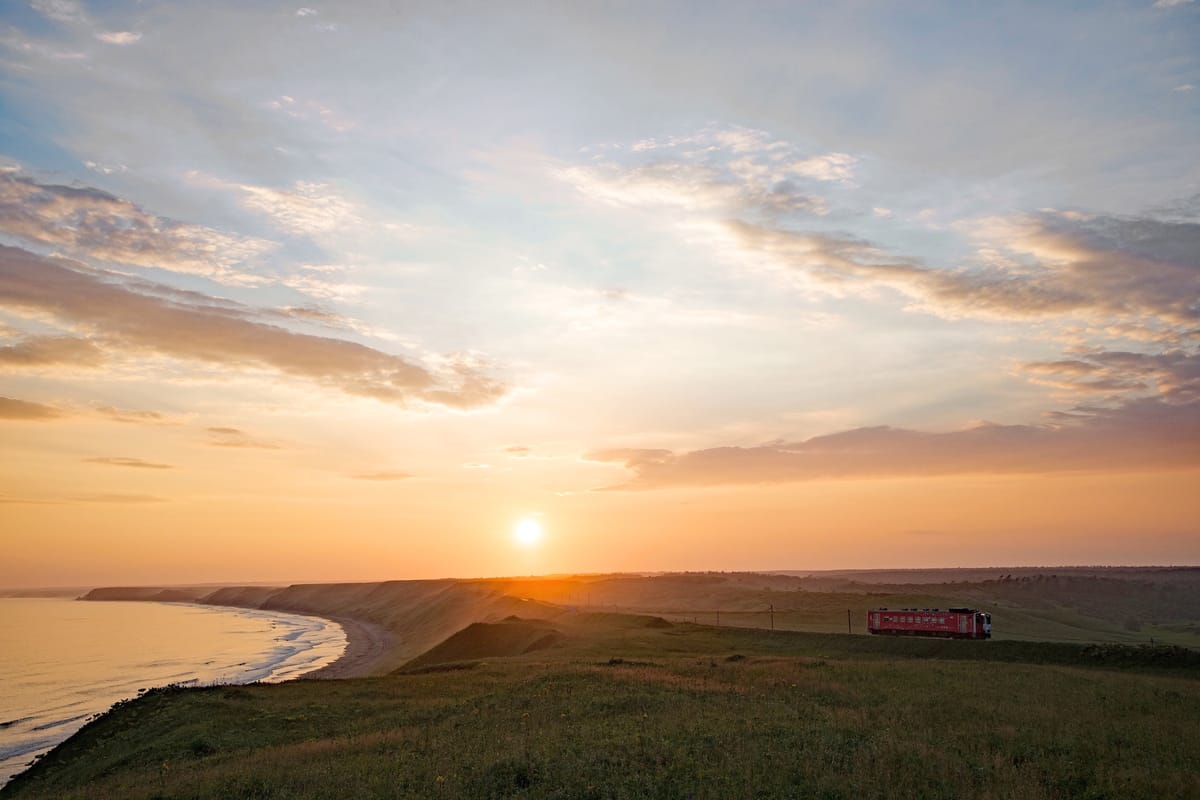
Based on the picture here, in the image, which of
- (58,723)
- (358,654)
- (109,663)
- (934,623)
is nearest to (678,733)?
(934,623)

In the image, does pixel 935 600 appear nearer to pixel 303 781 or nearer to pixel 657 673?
pixel 657 673

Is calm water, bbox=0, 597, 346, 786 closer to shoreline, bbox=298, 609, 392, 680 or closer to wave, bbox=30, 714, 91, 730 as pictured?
wave, bbox=30, 714, 91, 730

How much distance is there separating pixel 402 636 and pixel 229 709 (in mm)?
127579

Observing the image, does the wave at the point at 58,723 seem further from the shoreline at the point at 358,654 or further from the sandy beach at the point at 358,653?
the sandy beach at the point at 358,653

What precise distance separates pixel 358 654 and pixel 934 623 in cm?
9028

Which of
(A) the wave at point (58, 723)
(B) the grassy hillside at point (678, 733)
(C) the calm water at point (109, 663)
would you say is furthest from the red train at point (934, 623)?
(A) the wave at point (58, 723)

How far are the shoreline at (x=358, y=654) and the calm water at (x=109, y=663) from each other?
234 centimetres

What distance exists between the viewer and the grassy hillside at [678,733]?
21109 millimetres

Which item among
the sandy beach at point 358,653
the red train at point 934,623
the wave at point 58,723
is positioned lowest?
the sandy beach at point 358,653

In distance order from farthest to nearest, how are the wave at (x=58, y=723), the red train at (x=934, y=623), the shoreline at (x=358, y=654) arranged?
the shoreline at (x=358, y=654), the red train at (x=934, y=623), the wave at (x=58, y=723)

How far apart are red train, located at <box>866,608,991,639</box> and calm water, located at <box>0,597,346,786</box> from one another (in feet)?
215

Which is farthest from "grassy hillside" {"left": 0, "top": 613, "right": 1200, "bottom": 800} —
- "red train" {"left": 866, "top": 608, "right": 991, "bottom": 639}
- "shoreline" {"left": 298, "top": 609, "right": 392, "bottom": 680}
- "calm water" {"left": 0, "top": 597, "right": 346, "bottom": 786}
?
"shoreline" {"left": 298, "top": 609, "right": 392, "bottom": 680}

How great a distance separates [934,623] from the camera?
70.9m

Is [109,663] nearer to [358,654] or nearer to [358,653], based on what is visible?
[358,654]
